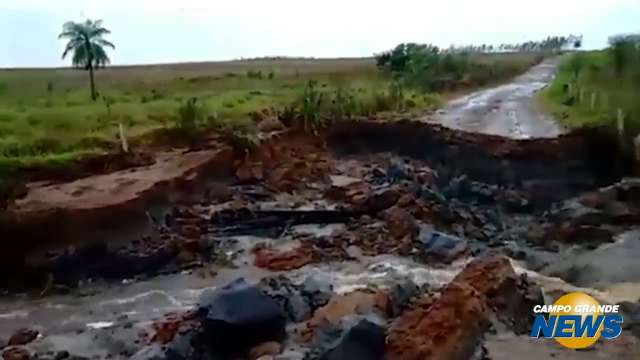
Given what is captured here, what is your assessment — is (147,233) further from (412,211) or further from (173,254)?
(412,211)

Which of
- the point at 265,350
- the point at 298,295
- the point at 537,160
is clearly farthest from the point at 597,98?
the point at 265,350

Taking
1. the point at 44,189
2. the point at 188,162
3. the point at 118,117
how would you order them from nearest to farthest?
the point at 44,189 → the point at 188,162 → the point at 118,117

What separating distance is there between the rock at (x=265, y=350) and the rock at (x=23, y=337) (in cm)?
442

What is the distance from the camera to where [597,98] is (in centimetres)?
3484

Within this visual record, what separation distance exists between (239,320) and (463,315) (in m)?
3.25

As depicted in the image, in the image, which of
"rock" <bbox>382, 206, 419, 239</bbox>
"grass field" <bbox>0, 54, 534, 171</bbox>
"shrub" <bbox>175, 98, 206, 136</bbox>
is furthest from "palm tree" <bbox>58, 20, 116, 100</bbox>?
"rock" <bbox>382, 206, 419, 239</bbox>

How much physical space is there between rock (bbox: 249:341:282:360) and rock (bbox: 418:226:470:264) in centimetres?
658

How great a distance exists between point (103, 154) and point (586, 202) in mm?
13324

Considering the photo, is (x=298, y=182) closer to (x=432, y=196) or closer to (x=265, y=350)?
(x=432, y=196)

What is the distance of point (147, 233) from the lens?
62.6 feet

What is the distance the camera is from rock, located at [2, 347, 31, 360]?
42.0 feet

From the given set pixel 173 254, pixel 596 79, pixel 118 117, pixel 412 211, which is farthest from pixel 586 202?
pixel 596 79

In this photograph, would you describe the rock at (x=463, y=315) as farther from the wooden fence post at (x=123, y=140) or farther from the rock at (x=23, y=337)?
the wooden fence post at (x=123, y=140)

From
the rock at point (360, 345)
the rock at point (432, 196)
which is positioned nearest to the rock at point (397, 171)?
the rock at point (432, 196)
